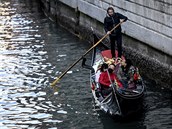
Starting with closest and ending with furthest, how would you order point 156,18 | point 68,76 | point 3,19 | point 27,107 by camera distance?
point 27,107
point 156,18
point 68,76
point 3,19

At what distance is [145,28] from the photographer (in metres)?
15.7

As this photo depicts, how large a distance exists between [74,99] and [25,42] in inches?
309

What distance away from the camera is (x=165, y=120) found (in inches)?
479

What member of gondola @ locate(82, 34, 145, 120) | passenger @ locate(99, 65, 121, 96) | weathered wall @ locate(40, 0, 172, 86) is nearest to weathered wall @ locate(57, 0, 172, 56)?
weathered wall @ locate(40, 0, 172, 86)

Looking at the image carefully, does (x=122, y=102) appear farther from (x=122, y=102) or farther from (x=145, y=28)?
(x=145, y=28)

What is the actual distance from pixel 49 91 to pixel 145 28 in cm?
361

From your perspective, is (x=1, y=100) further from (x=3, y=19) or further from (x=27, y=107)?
(x=3, y=19)

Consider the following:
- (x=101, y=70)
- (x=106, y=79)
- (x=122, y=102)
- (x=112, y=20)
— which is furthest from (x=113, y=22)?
(x=122, y=102)

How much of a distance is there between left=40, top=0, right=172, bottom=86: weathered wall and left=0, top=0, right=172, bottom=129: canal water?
2.39ft

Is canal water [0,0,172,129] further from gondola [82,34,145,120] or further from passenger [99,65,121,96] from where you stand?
passenger [99,65,121,96]

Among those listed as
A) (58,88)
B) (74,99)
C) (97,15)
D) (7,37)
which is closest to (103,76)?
(74,99)

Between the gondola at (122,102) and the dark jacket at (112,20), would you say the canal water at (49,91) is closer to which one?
the gondola at (122,102)

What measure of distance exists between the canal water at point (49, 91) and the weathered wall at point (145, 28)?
73cm

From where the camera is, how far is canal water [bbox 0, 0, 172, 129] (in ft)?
40.6
